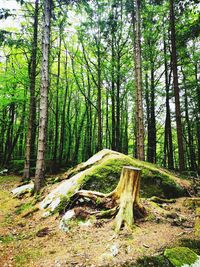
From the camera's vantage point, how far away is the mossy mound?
6.13 meters

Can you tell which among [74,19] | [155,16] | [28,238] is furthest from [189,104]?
[28,238]

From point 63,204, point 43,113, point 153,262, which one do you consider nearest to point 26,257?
point 63,204

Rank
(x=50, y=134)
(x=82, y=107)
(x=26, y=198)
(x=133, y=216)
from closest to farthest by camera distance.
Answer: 1. (x=133, y=216)
2. (x=26, y=198)
3. (x=50, y=134)
4. (x=82, y=107)

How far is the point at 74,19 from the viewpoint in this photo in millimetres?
18438

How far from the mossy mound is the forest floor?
123 cm

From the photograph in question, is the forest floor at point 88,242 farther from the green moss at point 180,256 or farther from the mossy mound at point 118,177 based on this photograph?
the mossy mound at point 118,177

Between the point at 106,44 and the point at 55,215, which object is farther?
the point at 106,44

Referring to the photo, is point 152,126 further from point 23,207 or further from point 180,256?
point 180,256

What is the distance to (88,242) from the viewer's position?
3949 mm

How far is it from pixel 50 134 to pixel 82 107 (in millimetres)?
6043

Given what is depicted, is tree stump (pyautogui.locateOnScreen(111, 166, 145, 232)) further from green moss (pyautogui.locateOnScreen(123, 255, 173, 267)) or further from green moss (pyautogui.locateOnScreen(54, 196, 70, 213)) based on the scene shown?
green moss (pyautogui.locateOnScreen(54, 196, 70, 213))

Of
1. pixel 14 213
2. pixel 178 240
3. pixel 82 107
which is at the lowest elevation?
pixel 14 213

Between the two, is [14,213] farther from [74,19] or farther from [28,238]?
[74,19]

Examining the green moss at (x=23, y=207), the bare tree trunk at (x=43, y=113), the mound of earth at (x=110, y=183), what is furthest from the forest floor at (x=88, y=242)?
the bare tree trunk at (x=43, y=113)
